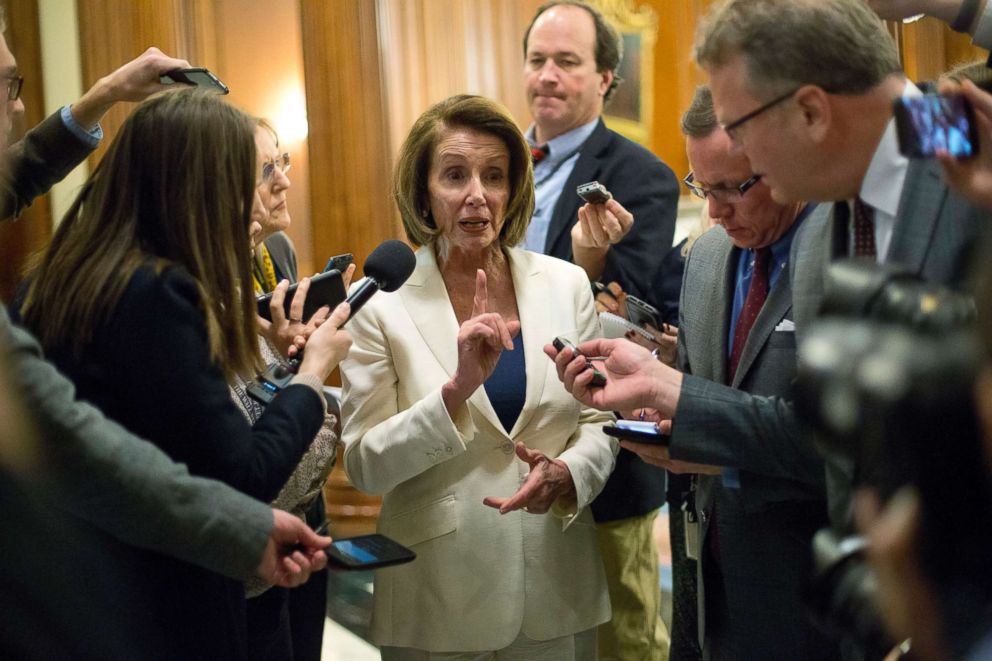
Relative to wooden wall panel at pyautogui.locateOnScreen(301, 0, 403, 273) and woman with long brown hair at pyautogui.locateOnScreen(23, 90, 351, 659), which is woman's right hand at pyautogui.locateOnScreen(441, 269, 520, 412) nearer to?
woman with long brown hair at pyautogui.locateOnScreen(23, 90, 351, 659)

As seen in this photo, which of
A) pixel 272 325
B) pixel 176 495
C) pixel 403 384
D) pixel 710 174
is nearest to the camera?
pixel 176 495

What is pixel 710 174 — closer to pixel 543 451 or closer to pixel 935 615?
pixel 543 451

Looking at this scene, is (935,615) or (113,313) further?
(113,313)

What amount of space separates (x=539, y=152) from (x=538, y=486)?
1429 mm

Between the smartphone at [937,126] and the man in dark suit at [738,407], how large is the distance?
24.8 inches

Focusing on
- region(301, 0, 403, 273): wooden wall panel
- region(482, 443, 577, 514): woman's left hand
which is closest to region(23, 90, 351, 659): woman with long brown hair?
region(482, 443, 577, 514): woman's left hand

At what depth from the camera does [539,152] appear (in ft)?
11.2

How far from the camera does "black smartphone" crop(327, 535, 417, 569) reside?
5.65ft

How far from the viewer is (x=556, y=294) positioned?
2.56m

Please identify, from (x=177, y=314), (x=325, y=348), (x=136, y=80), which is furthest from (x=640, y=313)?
(x=177, y=314)

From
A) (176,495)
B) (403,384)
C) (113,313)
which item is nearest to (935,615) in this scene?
(176,495)

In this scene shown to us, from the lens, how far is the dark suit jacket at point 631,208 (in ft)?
10.1

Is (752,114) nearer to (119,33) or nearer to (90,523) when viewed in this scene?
(90,523)

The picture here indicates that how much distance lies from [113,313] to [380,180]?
3.83 m
